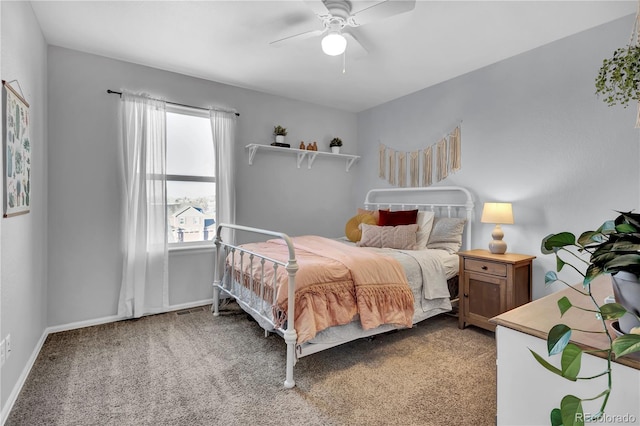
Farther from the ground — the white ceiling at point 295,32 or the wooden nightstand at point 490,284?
the white ceiling at point 295,32

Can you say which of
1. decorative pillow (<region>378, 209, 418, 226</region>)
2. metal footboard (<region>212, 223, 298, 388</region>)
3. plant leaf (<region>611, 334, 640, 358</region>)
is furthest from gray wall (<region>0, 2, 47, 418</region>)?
decorative pillow (<region>378, 209, 418, 226</region>)

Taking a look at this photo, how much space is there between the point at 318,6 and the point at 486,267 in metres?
2.40

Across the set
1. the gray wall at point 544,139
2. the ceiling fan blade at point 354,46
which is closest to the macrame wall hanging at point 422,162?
the gray wall at point 544,139

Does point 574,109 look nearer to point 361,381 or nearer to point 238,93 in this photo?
point 361,381

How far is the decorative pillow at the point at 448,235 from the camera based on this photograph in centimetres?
331

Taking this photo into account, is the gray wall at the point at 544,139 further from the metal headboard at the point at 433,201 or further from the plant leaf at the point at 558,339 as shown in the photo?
the plant leaf at the point at 558,339

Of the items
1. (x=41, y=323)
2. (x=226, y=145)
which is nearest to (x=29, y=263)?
(x=41, y=323)

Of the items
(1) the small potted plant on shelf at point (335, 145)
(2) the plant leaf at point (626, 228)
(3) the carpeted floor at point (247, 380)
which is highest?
(1) the small potted plant on shelf at point (335, 145)

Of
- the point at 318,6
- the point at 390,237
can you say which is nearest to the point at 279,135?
the point at 390,237

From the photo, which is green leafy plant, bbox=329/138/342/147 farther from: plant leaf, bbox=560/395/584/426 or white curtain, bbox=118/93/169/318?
plant leaf, bbox=560/395/584/426

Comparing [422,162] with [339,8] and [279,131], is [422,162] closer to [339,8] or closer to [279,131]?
[279,131]

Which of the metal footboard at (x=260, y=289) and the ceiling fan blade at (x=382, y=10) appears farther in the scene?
the metal footboard at (x=260, y=289)

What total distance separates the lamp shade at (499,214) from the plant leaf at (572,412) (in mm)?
2493

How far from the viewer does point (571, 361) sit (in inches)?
25.6
